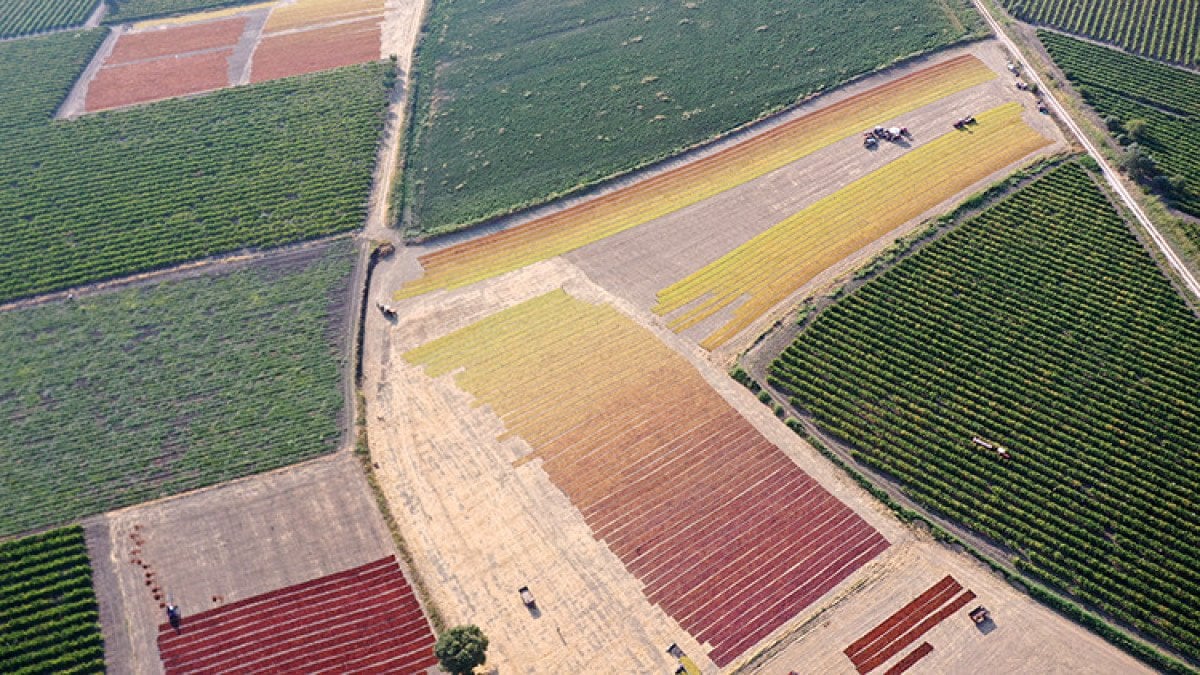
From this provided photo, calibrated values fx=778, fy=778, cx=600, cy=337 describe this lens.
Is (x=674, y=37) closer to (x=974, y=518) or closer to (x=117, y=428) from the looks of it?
(x=974, y=518)

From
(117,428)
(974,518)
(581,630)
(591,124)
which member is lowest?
(974,518)

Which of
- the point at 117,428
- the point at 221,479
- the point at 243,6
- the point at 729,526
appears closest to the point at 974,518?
the point at 729,526

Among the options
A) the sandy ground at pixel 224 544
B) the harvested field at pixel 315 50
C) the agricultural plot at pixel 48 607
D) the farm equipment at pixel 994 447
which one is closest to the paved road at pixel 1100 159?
the farm equipment at pixel 994 447

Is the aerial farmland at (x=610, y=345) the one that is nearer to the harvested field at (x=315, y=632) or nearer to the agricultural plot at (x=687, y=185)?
the harvested field at (x=315, y=632)

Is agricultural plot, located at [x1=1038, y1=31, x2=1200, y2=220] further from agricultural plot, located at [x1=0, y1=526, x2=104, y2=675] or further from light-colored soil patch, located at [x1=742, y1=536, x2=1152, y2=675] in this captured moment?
agricultural plot, located at [x1=0, y1=526, x2=104, y2=675]

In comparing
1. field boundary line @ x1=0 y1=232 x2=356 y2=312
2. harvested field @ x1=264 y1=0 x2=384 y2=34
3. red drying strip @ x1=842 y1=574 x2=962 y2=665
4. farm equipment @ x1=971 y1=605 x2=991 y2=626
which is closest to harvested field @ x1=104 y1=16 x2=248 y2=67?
harvested field @ x1=264 y1=0 x2=384 y2=34

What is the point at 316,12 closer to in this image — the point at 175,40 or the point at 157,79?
the point at 175,40

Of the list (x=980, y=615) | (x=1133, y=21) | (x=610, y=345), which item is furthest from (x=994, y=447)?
(x=1133, y=21)
